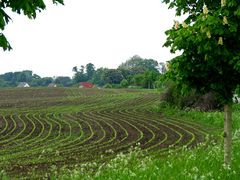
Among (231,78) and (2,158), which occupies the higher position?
(231,78)

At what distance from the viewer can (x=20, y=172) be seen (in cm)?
1510

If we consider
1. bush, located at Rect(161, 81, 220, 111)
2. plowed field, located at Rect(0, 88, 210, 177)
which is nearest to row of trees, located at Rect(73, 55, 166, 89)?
bush, located at Rect(161, 81, 220, 111)

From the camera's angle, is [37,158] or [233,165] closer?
[233,165]

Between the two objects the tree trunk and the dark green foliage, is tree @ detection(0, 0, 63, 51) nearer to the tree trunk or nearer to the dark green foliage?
the dark green foliage

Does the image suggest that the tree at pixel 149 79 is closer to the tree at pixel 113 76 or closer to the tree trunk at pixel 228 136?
the tree at pixel 113 76

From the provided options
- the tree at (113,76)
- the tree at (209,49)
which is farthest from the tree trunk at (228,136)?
the tree at (113,76)

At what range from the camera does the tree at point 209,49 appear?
29.1 ft

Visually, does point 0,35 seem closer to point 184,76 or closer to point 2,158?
point 184,76

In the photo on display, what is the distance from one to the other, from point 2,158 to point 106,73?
5617 inches

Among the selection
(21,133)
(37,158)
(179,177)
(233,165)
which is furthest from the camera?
(21,133)

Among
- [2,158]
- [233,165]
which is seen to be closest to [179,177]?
[233,165]

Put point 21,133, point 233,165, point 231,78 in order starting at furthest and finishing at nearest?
point 21,133 → point 233,165 → point 231,78

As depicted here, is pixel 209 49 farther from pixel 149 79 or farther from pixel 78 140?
pixel 149 79

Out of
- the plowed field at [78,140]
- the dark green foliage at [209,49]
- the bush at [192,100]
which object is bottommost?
the plowed field at [78,140]
